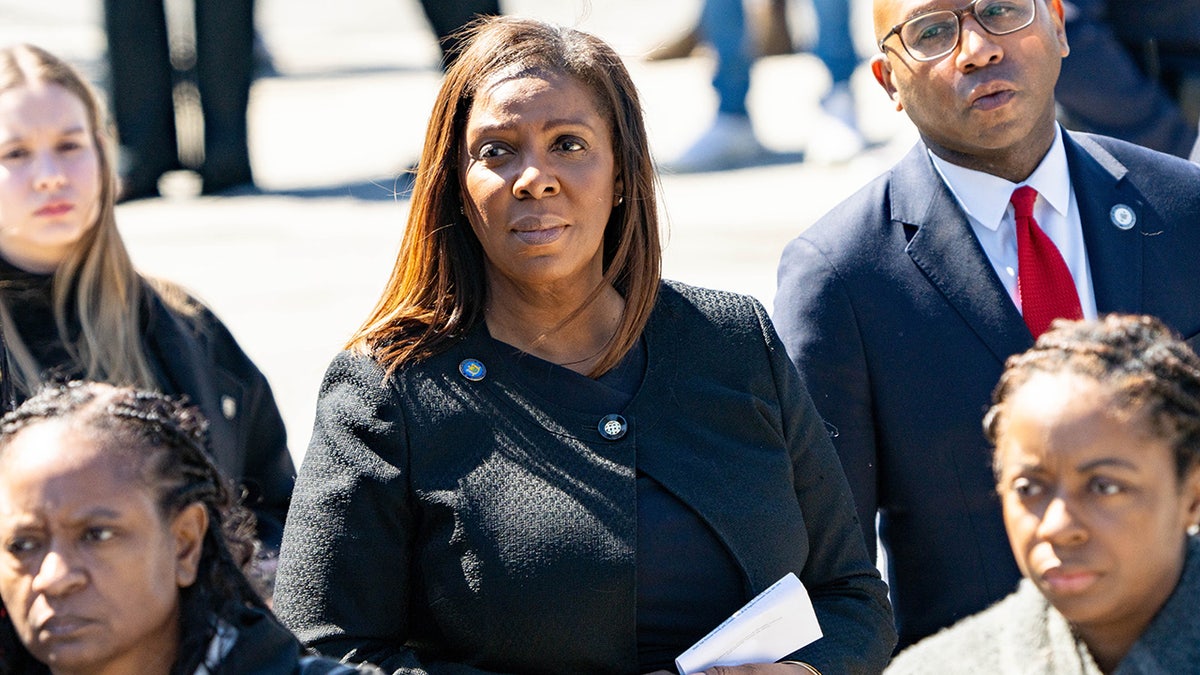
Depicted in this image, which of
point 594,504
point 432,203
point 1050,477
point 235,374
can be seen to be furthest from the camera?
point 235,374

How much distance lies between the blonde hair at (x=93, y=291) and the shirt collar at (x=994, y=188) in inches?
63.8

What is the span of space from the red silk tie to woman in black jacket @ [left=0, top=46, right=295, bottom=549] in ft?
4.95

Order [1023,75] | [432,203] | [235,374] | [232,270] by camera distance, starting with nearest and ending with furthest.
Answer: [432,203] → [1023,75] → [235,374] → [232,270]

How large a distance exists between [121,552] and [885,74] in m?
1.79

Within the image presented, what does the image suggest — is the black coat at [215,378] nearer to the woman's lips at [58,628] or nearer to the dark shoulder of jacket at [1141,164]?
the woman's lips at [58,628]

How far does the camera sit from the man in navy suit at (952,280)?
3.17 metres

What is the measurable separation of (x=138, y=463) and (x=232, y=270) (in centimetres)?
521

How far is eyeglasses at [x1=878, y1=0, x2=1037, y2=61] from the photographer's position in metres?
3.21

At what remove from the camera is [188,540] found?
93.4 inches

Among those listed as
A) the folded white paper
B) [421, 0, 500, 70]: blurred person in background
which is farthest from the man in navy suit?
[421, 0, 500, 70]: blurred person in background

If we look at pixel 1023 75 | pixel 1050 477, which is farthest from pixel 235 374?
pixel 1050 477

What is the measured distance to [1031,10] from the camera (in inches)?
127

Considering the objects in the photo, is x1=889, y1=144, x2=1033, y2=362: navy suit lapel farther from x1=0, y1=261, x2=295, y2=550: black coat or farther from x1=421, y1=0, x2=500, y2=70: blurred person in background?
x1=421, y1=0, x2=500, y2=70: blurred person in background

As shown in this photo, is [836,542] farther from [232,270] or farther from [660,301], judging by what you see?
[232,270]
